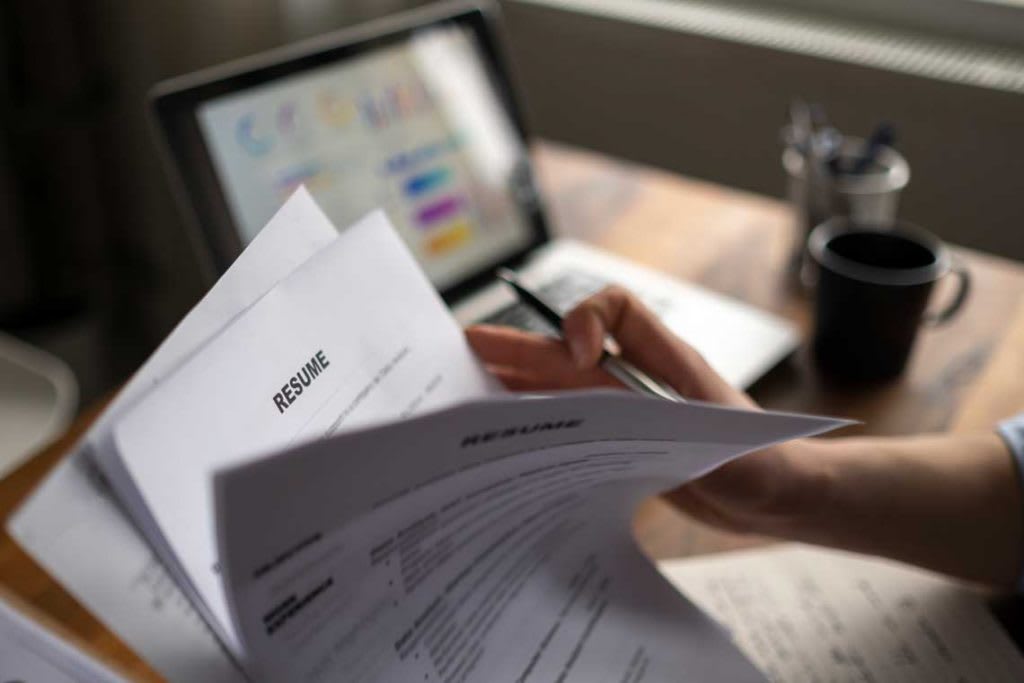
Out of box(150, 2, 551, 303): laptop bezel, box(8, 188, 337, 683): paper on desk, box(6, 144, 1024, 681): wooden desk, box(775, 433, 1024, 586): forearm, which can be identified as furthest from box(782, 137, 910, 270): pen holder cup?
box(8, 188, 337, 683): paper on desk

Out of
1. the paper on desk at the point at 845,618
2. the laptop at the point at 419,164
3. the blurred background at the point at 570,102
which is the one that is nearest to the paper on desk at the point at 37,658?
the paper on desk at the point at 845,618

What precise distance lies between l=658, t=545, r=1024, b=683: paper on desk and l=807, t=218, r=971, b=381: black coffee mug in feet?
0.75

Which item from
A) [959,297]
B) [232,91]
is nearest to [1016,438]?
[959,297]

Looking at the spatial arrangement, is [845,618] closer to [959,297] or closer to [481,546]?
[481,546]

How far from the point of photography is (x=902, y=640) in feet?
1.63

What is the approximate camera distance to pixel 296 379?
13.4 inches

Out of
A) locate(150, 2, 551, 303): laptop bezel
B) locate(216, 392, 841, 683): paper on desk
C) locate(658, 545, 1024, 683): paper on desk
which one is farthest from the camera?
locate(150, 2, 551, 303): laptop bezel

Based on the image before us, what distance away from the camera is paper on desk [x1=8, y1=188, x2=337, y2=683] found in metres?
0.27

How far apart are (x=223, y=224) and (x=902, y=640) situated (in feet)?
1.80

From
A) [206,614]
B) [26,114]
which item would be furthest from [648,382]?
[26,114]

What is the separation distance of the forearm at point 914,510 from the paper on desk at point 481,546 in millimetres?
113

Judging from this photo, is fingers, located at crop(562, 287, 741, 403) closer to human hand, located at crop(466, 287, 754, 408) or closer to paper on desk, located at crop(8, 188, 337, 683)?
human hand, located at crop(466, 287, 754, 408)

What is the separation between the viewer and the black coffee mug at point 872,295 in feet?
2.27

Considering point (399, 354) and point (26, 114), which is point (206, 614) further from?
point (26, 114)
